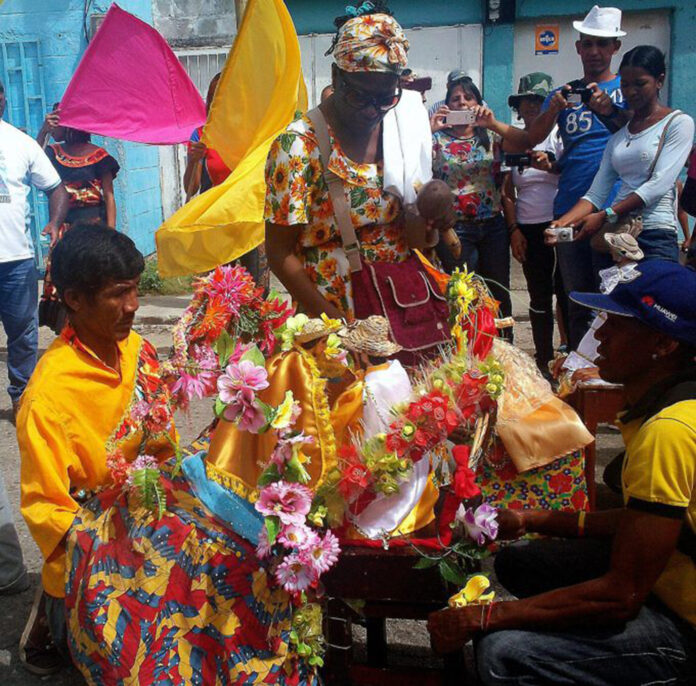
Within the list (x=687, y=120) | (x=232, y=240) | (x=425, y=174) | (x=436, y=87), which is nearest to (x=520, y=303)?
(x=436, y=87)

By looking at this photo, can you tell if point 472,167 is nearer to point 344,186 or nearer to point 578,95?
point 578,95

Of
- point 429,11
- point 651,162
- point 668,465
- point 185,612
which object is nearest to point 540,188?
point 651,162

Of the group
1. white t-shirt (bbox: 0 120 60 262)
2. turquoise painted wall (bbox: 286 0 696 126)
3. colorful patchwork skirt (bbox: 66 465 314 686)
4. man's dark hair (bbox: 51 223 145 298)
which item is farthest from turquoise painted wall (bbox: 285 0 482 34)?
colorful patchwork skirt (bbox: 66 465 314 686)

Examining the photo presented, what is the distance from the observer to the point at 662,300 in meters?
2.17

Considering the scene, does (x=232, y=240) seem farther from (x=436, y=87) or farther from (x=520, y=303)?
(x=436, y=87)

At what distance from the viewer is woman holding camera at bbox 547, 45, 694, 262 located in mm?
4770

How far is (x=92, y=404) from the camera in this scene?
9.40 feet

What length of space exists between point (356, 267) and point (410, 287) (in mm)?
203

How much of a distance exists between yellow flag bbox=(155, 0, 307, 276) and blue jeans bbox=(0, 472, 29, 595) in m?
1.36

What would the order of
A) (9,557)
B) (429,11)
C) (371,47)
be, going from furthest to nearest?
(429,11)
(9,557)
(371,47)

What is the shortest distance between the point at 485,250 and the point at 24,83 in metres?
6.44

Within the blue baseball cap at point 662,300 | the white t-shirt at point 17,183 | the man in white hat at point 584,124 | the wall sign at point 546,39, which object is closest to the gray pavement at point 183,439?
the man in white hat at point 584,124

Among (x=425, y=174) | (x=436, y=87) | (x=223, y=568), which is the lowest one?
(x=223, y=568)

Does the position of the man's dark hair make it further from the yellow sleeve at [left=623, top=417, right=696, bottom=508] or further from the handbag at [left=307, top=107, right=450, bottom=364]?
the yellow sleeve at [left=623, top=417, right=696, bottom=508]
